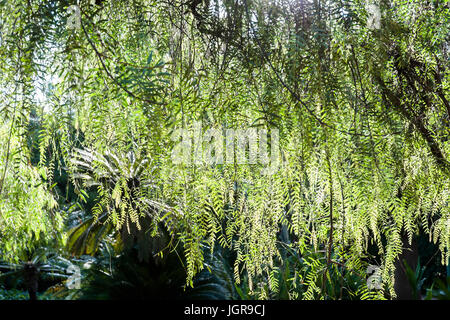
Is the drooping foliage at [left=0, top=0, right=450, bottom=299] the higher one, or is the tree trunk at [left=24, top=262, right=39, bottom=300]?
the drooping foliage at [left=0, top=0, right=450, bottom=299]

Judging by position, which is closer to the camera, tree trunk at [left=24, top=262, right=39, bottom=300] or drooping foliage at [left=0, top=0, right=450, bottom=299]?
drooping foliage at [left=0, top=0, right=450, bottom=299]

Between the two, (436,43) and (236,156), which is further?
(436,43)

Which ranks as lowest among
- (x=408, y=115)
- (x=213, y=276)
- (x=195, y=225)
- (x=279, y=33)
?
(x=213, y=276)

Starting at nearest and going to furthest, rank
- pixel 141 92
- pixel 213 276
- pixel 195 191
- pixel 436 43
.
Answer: pixel 141 92 < pixel 195 191 < pixel 436 43 < pixel 213 276

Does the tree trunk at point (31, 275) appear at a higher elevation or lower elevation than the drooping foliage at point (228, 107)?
lower

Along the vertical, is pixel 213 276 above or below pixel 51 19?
below

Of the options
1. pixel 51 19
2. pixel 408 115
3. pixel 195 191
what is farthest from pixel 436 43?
pixel 51 19

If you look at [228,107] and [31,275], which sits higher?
[228,107]

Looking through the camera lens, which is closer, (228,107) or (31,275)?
(228,107)

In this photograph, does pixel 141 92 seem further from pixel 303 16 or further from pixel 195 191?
pixel 303 16

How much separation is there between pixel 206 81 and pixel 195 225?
0.29m

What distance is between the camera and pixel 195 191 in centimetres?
67

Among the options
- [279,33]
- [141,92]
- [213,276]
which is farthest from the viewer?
[213,276]

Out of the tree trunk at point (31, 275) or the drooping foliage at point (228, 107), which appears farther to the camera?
the tree trunk at point (31, 275)
